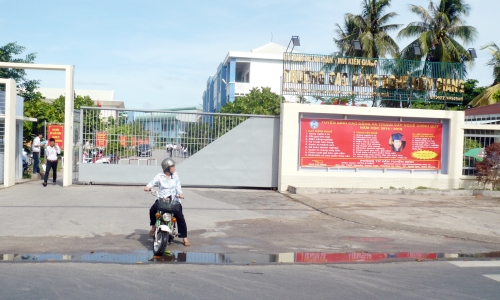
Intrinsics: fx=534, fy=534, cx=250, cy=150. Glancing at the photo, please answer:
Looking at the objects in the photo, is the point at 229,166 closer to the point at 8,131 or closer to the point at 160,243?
the point at 8,131

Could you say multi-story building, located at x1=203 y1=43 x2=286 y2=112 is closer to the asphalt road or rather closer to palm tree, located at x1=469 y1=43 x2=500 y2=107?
palm tree, located at x1=469 y1=43 x2=500 y2=107

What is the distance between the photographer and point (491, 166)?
17234 millimetres

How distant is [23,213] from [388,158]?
11.5 meters

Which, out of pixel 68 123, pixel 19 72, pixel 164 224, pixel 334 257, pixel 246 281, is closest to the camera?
pixel 246 281

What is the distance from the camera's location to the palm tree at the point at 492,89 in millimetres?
33216

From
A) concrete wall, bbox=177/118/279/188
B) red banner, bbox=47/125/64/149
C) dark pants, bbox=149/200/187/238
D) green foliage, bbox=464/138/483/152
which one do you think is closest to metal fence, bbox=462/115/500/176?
green foliage, bbox=464/138/483/152

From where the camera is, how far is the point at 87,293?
6211mm

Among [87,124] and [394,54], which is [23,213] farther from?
[394,54]

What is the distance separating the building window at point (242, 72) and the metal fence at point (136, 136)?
34934 millimetres

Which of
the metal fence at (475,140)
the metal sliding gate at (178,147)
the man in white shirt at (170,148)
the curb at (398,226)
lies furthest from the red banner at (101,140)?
the metal fence at (475,140)

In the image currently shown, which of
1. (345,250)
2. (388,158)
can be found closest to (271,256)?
(345,250)

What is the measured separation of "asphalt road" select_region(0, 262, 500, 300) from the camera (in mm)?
6344

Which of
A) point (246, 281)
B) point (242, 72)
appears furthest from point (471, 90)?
point (246, 281)

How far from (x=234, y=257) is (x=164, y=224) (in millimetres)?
1265
